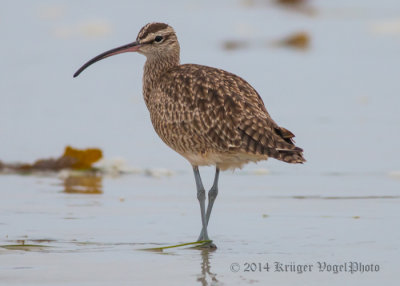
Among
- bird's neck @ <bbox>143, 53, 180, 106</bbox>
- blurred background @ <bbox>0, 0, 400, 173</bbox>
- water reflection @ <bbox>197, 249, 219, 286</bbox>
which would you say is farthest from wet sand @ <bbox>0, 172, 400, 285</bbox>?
blurred background @ <bbox>0, 0, 400, 173</bbox>

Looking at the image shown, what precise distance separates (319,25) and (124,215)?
12399mm

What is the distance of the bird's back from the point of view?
7.41m

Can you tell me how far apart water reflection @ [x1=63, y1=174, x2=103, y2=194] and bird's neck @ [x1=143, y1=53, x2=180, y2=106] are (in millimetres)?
1246

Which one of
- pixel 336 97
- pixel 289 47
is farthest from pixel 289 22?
pixel 336 97

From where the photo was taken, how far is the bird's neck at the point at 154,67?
8625mm

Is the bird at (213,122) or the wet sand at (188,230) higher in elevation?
the bird at (213,122)

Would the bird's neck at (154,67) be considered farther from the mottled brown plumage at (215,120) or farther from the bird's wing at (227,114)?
the bird's wing at (227,114)

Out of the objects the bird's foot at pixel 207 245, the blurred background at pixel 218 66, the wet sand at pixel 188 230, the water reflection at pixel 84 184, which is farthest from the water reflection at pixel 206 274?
the blurred background at pixel 218 66

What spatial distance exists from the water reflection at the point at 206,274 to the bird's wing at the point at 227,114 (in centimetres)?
88

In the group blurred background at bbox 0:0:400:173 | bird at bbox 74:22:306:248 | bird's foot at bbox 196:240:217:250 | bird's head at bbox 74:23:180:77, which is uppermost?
blurred background at bbox 0:0:400:173

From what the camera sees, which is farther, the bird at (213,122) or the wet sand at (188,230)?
the bird at (213,122)

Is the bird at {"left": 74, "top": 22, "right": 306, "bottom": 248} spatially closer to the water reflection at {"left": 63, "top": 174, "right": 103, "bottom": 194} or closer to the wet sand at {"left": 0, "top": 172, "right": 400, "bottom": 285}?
the wet sand at {"left": 0, "top": 172, "right": 400, "bottom": 285}

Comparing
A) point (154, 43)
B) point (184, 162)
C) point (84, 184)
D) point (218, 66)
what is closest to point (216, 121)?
point (154, 43)

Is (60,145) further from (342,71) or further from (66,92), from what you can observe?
(342,71)
